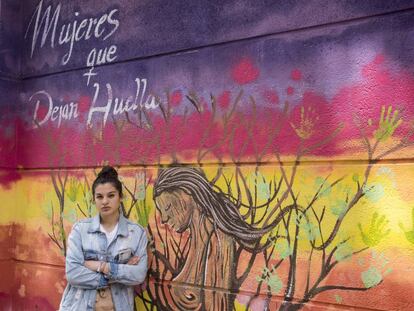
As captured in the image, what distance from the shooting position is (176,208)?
13.0 ft

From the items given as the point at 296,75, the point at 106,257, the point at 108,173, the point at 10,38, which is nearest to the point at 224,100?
the point at 296,75

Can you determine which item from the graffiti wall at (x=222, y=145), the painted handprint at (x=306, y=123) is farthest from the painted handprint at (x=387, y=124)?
the painted handprint at (x=306, y=123)

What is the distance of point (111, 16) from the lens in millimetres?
4414

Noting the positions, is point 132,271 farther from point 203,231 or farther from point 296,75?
point 296,75

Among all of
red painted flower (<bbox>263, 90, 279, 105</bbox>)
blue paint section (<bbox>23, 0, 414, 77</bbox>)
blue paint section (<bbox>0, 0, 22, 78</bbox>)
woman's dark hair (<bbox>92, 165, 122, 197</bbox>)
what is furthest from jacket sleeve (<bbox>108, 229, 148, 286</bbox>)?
blue paint section (<bbox>0, 0, 22, 78</bbox>)

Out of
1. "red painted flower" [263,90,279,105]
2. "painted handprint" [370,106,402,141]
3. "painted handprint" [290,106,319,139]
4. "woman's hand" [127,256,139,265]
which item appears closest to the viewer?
"painted handprint" [370,106,402,141]

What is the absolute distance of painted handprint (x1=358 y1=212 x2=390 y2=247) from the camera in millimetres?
3053

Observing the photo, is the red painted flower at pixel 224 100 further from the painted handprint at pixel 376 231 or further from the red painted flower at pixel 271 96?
the painted handprint at pixel 376 231

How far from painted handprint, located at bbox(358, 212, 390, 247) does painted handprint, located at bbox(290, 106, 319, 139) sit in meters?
0.65

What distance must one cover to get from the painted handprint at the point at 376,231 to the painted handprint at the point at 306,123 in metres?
0.65

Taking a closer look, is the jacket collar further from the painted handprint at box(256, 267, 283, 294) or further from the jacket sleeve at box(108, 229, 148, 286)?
the painted handprint at box(256, 267, 283, 294)

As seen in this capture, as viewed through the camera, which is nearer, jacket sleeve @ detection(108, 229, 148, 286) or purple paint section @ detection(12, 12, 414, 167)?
purple paint section @ detection(12, 12, 414, 167)

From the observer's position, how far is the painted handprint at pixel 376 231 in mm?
3053

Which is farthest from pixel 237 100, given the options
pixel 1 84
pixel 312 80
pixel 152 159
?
pixel 1 84
